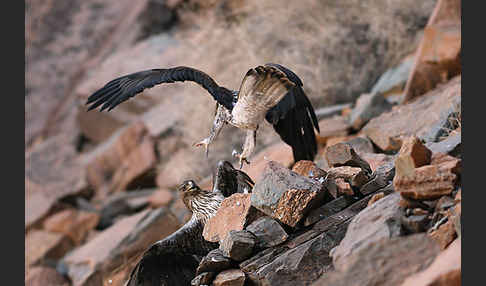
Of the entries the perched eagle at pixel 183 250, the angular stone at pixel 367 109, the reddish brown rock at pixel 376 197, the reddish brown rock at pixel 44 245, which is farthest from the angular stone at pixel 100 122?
the reddish brown rock at pixel 376 197

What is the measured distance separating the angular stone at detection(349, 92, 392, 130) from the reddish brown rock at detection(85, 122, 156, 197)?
3878 mm

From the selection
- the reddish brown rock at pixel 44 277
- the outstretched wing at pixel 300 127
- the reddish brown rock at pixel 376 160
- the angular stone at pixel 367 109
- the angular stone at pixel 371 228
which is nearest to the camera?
the angular stone at pixel 371 228

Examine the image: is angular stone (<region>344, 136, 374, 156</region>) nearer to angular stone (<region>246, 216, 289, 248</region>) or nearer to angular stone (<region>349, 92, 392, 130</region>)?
angular stone (<region>349, 92, 392, 130</region>)

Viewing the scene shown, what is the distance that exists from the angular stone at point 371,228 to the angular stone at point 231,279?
627 mm

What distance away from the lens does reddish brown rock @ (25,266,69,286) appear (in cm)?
768

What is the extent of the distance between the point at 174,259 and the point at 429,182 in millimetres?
1791

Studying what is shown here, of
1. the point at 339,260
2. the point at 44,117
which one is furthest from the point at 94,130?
the point at 339,260

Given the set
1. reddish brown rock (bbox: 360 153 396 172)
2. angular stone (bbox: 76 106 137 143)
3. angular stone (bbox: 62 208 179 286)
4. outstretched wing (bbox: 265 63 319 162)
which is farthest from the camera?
angular stone (bbox: 76 106 137 143)

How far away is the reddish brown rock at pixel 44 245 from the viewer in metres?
8.92

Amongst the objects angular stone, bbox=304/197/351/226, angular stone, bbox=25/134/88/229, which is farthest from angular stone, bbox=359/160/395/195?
angular stone, bbox=25/134/88/229

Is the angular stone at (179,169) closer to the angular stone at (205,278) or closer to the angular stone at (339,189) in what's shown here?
the angular stone at (339,189)

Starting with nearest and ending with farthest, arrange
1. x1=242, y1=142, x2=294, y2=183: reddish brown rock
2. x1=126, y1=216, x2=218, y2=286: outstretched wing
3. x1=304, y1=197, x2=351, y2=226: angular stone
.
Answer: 1. x1=304, y1=197, x2=351, y2=226: angular stone
2. x1=126, y1=216, x2=218, y2=286: outstretched wing
3. x1=242, y1=142, x2=294, y2=183: reddish brown rock

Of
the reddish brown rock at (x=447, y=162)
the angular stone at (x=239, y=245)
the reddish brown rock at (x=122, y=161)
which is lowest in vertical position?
the angular stone at (x=239, y=245)

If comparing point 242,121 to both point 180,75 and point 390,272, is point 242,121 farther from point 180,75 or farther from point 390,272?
point 390,272
